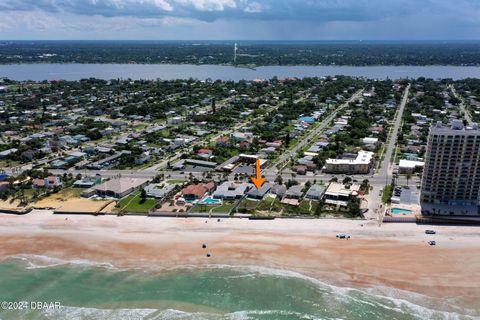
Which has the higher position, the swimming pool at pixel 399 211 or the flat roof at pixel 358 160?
the flat roof at pixel 358 160

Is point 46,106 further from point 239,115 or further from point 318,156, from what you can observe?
point 318,156

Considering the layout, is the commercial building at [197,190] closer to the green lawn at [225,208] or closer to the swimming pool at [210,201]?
the swimming pool at [210,201]

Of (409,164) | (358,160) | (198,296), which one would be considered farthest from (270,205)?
(409,164)

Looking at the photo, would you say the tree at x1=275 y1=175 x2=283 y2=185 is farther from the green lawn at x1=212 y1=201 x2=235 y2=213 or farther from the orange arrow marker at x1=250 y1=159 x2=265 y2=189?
the green lawn at x1=212 y1=201 x2=235 y2=213

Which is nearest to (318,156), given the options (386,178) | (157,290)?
(386,178)

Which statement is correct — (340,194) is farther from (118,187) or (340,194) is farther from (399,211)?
(118,187)

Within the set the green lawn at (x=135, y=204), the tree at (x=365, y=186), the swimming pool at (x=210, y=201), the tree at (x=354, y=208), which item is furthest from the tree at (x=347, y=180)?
the green lawn at (x=135, y=204)

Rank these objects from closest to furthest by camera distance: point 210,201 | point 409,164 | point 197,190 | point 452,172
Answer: point 452,172 < point 210,201 < point 197,190 < point 409,164
